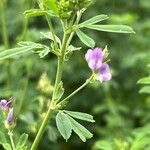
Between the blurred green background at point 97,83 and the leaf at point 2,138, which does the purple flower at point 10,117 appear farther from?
the blurred green background at point 97,83

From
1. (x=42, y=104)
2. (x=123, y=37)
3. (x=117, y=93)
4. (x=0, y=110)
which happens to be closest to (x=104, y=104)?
(x=117, y=93)

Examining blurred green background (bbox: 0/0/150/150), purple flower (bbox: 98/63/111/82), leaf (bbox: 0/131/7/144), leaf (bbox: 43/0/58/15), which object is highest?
leaf (bbox: 43/0/58/15)

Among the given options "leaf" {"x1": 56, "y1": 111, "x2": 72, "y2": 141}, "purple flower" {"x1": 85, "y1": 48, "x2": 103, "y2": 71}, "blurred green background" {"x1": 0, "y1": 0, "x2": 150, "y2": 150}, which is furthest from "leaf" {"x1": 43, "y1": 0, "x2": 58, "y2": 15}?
"blurred green background" {"x1": 0, "y1": 0, "x2": 150, "y2": 150}

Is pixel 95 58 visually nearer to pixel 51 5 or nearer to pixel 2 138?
pixel 51 5

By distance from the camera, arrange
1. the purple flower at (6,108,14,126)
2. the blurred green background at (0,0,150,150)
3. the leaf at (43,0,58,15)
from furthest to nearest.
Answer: the blurred green background at (0,0,150,150) → the purple flower at (6,108,14,126) → the leaf at (43,0,58,15)

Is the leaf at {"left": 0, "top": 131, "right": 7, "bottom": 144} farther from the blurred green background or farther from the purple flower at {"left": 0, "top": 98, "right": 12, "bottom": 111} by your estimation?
the blurred green background

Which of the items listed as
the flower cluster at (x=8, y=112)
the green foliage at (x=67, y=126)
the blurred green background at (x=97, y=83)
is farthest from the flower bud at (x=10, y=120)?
the blurred green background at (x=97, y=83)

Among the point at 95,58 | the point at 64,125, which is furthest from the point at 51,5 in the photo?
the point at 64,125
